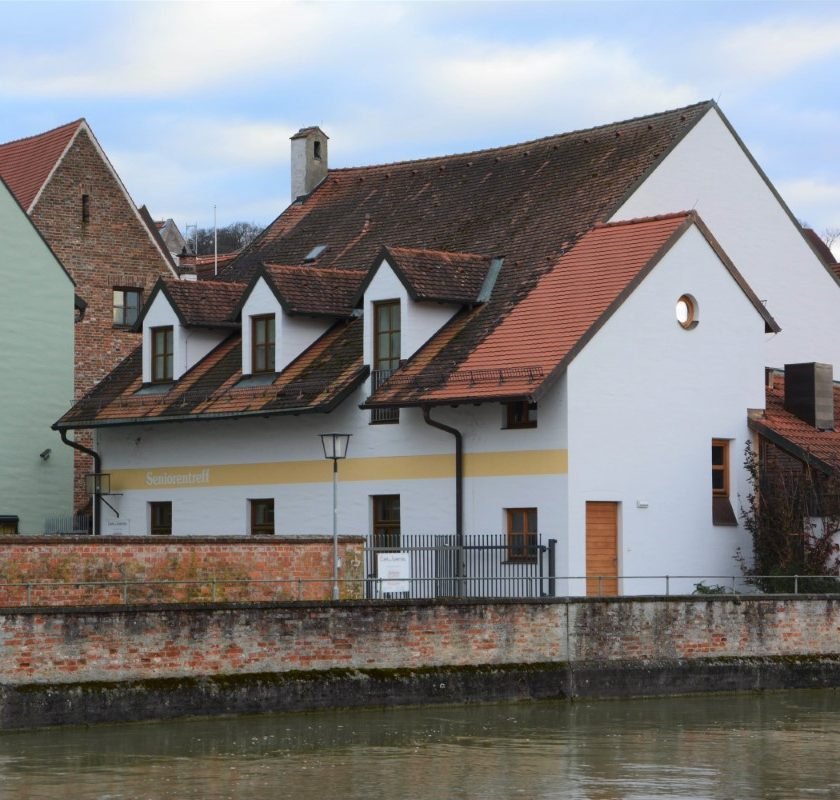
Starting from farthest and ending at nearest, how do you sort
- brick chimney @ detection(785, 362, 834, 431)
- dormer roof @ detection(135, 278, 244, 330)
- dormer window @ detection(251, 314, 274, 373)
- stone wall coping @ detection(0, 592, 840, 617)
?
dormer roof @ detection(135, 278, 244, 330)
dormer window @ detection(251, 314, 274, 373)
brick chimney @ detection(785, 362, 834, 431)
stone wall coping @ detection(0, 592, 840, 617)

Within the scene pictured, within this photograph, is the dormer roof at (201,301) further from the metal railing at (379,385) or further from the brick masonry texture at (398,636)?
the brick masonry texture at (398,636)

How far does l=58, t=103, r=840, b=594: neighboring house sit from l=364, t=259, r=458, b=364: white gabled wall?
0.17 ft

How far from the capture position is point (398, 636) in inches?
1169

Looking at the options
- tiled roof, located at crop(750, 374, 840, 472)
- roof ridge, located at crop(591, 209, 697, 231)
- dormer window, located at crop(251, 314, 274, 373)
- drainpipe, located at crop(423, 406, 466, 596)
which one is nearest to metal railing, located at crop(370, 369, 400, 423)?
drainpipe, located at crop(423, 406, 466, 596)

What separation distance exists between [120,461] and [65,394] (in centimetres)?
383

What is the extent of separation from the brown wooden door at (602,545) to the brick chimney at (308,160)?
18287 mm

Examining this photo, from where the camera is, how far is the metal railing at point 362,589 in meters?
28.8

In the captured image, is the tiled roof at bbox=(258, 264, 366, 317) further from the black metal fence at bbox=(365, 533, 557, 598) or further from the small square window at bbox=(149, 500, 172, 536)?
the black metal fence at bbox=(365, 533, 557, 598)

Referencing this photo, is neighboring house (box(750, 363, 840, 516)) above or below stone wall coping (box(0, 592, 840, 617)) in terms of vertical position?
above

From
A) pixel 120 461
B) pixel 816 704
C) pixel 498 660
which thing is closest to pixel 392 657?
pixel 498 660

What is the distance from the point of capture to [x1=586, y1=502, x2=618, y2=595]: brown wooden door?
35562 mm

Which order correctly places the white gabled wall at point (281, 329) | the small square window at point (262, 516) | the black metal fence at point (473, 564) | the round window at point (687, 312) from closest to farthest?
the black metal fence at point (473, 564), the round window at point (687, 312), the white gabled wall at point (281, 329), the small square window at point (262, 516)

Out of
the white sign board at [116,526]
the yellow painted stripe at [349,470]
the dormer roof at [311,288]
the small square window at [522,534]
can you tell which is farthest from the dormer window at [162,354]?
the small square window at [522,534]

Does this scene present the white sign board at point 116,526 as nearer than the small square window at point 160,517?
No
